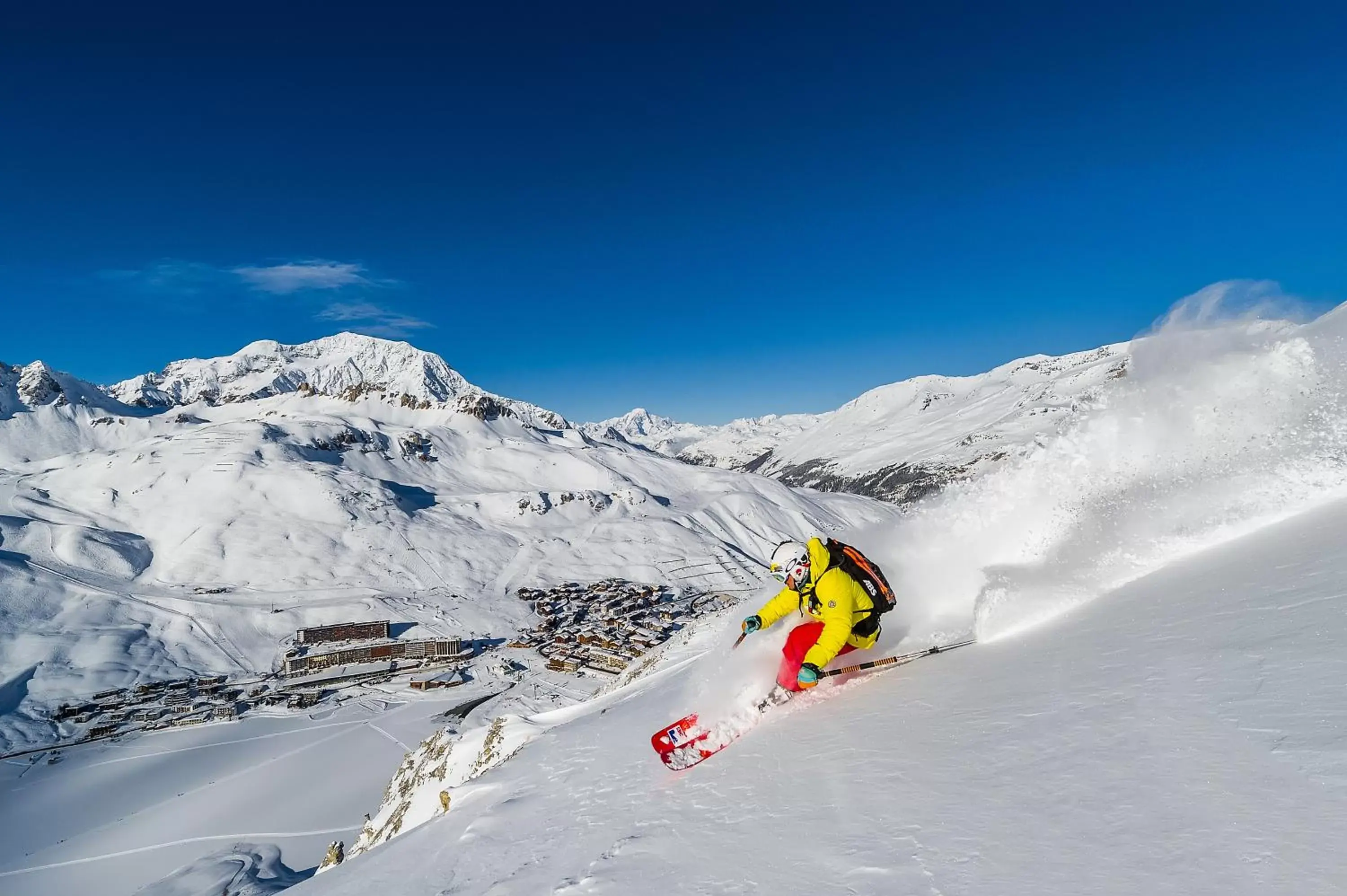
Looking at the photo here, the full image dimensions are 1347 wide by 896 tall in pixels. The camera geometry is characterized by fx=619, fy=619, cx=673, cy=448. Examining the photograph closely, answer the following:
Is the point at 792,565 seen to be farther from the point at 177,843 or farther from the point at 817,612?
the point at 177,843

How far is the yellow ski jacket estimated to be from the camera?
7730 mm

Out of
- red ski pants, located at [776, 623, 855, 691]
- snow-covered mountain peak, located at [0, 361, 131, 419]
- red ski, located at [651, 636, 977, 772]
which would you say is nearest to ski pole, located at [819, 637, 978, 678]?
red ski, located at [651, 636, 977, 772]

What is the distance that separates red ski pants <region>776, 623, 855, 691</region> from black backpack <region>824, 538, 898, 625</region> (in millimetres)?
645

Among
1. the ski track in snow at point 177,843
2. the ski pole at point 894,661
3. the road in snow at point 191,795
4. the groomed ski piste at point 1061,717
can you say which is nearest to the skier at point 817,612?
the ski pole at point 894,661

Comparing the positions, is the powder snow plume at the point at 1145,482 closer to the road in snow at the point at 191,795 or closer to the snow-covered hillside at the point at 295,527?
the road in snow at the point at 191,795

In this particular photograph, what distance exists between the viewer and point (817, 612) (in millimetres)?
8070

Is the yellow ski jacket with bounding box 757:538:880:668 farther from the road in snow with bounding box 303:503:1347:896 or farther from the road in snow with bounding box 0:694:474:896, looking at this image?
the road in snow with bounding box 0:694:474:896

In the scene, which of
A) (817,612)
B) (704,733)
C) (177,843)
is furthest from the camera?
(177,843)

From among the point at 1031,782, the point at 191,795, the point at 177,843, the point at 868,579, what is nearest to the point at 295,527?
the point at 191,795

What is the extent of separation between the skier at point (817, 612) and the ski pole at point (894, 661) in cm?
24

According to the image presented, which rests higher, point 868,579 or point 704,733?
point 868,579

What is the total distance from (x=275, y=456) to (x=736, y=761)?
102 metres

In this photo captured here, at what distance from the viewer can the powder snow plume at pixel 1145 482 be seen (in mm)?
9305

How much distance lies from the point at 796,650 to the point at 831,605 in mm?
844
